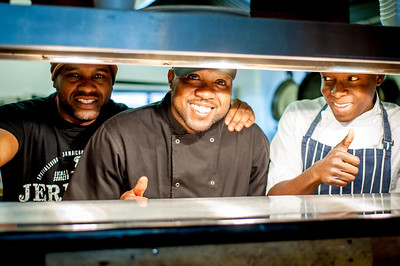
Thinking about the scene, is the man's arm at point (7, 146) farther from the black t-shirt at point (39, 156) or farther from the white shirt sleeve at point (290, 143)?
the white shirt sleeve at point (290, 143)

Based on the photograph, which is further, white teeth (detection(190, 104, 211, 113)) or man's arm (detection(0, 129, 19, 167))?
white teeth (detection(190, 104, 211, 113))

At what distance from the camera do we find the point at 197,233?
833mm

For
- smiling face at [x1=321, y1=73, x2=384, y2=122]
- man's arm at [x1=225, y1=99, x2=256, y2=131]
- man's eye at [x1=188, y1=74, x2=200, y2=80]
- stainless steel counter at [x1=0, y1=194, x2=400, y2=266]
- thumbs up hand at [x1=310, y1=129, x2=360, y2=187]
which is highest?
man's eye at [x1=188, y1=74, x2=200, y2=80]

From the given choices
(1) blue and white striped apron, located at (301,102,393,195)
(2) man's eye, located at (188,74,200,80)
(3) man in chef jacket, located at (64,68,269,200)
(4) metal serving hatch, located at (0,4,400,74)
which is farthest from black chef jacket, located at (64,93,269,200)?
(4) metal serving hatch, located at (0,4,400,74)

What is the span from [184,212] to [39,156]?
1.48 meters

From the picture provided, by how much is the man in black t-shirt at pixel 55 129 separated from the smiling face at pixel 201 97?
154mm

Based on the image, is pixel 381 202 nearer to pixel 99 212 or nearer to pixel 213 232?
pixel 213 232

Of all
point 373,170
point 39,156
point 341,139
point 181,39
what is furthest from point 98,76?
point 373,170

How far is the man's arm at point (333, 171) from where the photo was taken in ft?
5.29

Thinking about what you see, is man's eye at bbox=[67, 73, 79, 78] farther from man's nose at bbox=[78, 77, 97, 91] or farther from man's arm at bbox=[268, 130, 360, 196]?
man's arm at bbox=[268, 130, 360, 196]

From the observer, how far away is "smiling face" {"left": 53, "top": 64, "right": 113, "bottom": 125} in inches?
85.1

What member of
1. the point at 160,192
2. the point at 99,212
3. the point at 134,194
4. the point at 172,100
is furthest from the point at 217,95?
the point at 99,212

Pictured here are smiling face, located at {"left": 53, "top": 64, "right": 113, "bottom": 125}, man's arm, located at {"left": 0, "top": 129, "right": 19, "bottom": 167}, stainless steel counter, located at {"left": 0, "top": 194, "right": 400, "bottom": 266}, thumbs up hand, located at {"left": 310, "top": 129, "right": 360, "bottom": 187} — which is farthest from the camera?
smiling face, located at {"left": 53, "top": 64, "right": 113, "bottom": 125}

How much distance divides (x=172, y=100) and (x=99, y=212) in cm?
116
